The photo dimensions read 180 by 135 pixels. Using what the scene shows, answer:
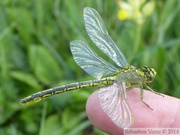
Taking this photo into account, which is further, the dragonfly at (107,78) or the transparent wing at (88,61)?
the transparent wing at (88,61)

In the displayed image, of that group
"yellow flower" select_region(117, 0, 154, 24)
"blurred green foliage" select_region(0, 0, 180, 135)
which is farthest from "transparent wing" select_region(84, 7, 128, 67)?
"yellow flower" select_region(117, 0, 154, 24)

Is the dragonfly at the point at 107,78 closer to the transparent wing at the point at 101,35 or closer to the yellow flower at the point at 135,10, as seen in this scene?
the transparent wing at the point at 101,35

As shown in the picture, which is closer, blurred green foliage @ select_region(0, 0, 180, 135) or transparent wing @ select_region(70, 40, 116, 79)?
transparent wing @ select_region(70, 40, 116, 79)

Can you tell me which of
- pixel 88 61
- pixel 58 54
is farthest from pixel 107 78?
pixel 58 54

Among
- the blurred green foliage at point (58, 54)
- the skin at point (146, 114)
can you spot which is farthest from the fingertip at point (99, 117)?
the blurred green foliage at point (58, 54)

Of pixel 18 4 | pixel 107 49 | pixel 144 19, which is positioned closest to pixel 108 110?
pixel 107 49

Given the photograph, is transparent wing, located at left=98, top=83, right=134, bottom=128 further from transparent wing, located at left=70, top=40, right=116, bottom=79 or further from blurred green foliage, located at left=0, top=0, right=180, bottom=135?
blurred green foliage, located at left=0, top=0, right=180, bottom=135
